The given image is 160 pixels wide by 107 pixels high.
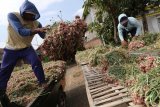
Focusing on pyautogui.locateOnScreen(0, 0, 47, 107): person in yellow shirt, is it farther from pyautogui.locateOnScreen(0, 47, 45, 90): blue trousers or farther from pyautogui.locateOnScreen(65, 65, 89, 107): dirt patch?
pyautogui.locateOnScreen(65, 65, 89, 107): dirt patch

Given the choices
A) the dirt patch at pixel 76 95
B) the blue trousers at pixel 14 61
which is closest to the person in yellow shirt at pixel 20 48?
the blue trousers at pixel 14 61

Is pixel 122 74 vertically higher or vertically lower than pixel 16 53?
lower

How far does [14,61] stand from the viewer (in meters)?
7.72

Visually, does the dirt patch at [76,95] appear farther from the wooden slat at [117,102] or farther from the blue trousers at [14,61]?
the wooden slat at [117,102]

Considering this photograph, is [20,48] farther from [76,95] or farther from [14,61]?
[76,95]

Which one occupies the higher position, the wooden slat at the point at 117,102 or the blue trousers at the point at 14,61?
the blue trousers at the point at 14,61

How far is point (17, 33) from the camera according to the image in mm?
7637

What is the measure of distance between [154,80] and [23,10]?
12.5 feet

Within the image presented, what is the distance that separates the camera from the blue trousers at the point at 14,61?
24.7 feet

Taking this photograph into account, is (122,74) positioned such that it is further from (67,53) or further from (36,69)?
(67,53)

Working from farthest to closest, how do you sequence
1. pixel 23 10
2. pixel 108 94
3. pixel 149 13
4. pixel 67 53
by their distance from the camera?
pixel 149 13
pixel 67 53
pixel 23 10
pixel 108 94

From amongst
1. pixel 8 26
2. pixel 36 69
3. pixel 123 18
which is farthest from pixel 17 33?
pixel 123 18

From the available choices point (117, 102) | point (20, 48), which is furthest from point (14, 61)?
point (117, 102)

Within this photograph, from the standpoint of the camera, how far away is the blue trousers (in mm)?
7539
